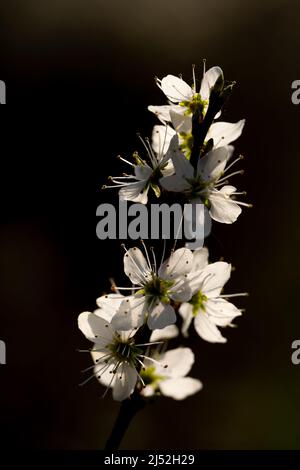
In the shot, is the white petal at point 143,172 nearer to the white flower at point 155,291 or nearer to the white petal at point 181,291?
the white flower at point 155,291

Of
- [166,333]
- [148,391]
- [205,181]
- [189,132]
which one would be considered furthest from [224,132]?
[148,391]

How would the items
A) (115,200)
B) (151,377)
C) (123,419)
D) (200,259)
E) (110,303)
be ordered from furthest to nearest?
1. (115,200)
2. (151,377)
3. (200,259)
4. (110,303)
5. (123,419)

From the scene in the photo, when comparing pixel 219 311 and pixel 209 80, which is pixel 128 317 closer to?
pixel 219 311

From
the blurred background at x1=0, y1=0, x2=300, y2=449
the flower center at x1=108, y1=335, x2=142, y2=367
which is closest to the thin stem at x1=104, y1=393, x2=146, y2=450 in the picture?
the flower center at x1=108, y1=335, x2=142, y2=367

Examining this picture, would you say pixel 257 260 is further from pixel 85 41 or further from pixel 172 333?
pixel 172 333

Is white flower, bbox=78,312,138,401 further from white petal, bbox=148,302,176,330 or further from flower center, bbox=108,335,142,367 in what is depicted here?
white petal, bbox=148,302,176,330

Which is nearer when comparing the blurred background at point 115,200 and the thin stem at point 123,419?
the thin stem at point 123,419

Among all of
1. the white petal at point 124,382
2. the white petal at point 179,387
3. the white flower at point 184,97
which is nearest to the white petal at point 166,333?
the white petal at point 179,387
